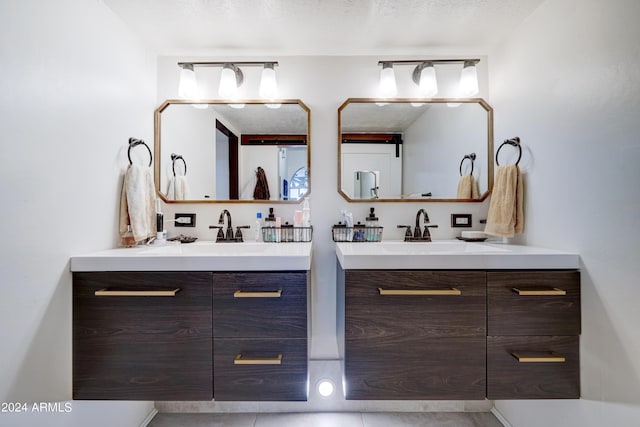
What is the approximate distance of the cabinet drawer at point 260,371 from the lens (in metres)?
1.10

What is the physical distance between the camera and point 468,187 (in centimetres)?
175

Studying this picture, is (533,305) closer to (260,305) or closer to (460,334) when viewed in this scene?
(460,334)

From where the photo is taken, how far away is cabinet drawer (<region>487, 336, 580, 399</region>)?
1.10 m

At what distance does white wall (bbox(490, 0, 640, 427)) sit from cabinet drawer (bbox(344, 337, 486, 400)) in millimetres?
425

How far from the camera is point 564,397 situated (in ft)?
3.64

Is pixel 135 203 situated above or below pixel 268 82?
below

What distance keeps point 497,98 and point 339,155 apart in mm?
1019

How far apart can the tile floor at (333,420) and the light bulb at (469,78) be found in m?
1.96

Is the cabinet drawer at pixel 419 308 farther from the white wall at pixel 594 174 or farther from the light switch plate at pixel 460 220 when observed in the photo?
the light switch plate at pixel 460 220

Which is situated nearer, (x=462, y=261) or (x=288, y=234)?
(x=462, y=261)

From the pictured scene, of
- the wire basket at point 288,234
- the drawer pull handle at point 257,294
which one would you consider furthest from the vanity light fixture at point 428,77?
the drawer pull handle at point 257,294

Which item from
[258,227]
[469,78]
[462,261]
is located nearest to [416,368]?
[462,261]

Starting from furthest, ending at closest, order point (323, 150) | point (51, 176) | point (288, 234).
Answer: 1. point (323, 150)
2. point (288, 234)
3. point (51, 176)

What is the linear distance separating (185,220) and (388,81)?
1.52m
